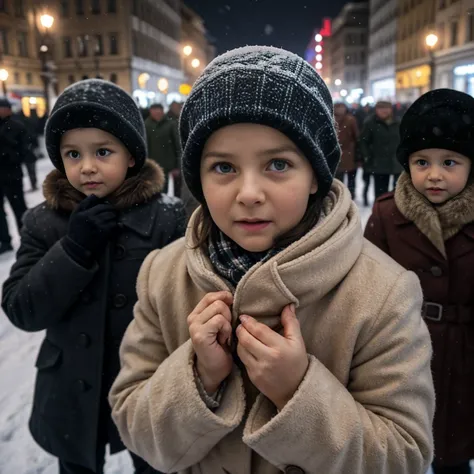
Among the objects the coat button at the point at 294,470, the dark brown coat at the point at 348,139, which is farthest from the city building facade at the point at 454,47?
the coat button at the point at 294,470

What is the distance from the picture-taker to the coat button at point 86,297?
1.77 metres

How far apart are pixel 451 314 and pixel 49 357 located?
1.71 m

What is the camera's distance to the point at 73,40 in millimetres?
40750

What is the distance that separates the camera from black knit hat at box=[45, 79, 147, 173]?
5.74 ft

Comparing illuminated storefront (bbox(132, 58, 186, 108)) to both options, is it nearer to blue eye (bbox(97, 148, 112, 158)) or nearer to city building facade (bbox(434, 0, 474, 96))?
city building facade (bbox(434, 0, 474, 96))

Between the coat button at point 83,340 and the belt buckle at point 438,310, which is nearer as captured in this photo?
the coat button at point 83,340

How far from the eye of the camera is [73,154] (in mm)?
1789

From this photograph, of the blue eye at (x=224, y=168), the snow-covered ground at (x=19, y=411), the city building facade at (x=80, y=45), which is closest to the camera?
the blue eye at (x=224, y=168)

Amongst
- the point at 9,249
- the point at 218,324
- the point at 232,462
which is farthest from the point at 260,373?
the point at 9,249

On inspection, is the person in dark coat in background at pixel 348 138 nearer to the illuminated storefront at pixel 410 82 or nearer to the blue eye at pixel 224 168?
the blue eye at pixel 224 168

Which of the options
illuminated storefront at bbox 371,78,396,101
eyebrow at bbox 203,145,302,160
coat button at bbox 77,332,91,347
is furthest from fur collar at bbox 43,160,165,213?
illuminated storefront at bbox 371,78,396,101

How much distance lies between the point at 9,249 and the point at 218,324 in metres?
6.72

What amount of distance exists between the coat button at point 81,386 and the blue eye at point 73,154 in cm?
87

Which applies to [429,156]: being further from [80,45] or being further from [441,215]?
[80,45]
